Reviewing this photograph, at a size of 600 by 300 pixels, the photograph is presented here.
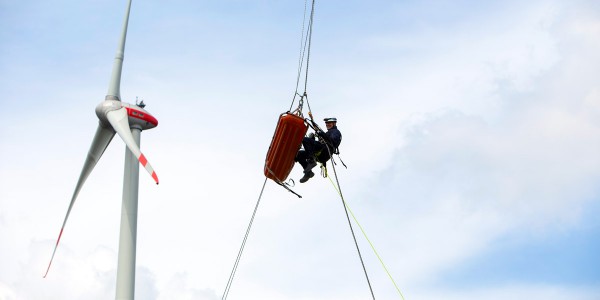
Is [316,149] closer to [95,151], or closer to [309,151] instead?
[309,151]

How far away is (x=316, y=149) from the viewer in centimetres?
2436

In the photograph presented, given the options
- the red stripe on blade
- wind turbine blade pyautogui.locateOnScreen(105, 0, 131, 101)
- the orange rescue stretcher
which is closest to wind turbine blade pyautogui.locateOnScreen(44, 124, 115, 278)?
wind turbine blade pyautogui.locateOnScreen(105, 0, 131, 101)

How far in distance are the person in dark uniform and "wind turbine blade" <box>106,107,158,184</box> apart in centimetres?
497

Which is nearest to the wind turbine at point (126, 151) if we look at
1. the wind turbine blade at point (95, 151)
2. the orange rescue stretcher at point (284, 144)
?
the wind turbine blade at point (95, 151)

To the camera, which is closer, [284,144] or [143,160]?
[284,144]

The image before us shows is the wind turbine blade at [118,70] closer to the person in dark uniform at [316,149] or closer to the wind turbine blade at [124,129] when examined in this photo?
the wind turbine blade at [124,129]

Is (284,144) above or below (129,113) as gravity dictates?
below

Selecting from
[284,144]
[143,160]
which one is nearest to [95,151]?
[143,160]

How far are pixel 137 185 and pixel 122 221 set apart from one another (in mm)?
1520

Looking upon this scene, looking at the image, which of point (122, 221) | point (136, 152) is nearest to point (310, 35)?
point (136, 152)

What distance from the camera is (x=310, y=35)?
25359mm

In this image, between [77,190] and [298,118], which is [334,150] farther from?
[77,190]

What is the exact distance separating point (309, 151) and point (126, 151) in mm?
6993

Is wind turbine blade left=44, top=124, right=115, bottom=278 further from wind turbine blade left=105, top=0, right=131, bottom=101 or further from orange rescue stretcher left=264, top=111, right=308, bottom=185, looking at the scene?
orange rescue stretcher left=264, top=111, right=308, bottom=185
